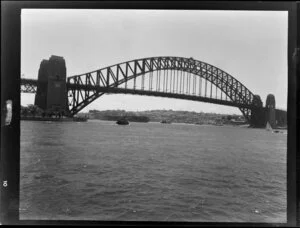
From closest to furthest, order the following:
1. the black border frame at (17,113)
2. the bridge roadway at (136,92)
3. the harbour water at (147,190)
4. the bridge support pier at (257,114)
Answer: the black border frame at (17,113) < the harbour water at (147,190) < the bridge roadway at (136,92) < the bridge support pier at (257,114)

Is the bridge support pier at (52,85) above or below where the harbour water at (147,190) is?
above

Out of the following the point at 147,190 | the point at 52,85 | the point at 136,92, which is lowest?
the point at 147,190

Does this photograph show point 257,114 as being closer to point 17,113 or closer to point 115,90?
point 115,90

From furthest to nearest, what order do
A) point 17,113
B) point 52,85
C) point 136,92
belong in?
point 136,92, point 52,85, point 17,113

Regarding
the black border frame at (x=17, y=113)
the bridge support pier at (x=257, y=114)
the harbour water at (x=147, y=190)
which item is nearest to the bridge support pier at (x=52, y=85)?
the harbour water at (x=147, y=190)

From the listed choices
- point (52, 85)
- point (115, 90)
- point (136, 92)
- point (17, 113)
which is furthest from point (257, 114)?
point (17, 113)

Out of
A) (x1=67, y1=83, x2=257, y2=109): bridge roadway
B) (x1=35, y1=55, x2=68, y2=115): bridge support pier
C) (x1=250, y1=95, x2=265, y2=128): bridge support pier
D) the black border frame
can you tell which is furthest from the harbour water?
(x1=250, y1=95, x2=265, y2=128): bridge support pier

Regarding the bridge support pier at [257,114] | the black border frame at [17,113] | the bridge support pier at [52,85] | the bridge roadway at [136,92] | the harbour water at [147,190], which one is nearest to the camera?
the black border frame at [17,113]

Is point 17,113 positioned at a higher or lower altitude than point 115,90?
lower

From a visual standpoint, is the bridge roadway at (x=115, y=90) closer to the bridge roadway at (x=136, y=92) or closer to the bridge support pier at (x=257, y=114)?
the bridge roadway at (x=136, y=92)
